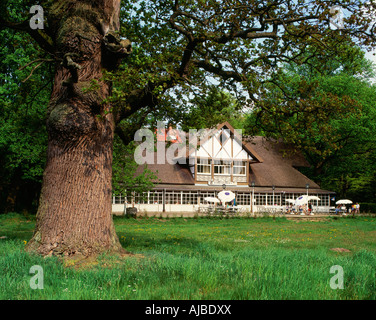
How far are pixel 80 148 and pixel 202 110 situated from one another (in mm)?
5396

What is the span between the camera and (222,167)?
44.5 meters

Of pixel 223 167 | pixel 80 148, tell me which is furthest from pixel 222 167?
pixel 80 148

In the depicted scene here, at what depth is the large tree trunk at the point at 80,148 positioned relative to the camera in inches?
290

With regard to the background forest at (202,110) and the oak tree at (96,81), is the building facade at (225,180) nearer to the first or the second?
the background forest at (202,110)

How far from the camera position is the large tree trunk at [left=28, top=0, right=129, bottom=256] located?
738 centimetres

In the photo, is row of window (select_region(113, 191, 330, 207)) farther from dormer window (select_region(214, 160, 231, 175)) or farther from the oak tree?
the oak tree

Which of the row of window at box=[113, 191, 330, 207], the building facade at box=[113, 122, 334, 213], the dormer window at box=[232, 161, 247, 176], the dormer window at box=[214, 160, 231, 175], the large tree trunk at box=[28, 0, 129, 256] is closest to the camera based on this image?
the large tree trunk at box=[28, 0, 129, 256]

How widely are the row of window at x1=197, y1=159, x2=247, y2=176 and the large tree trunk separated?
35.3 m

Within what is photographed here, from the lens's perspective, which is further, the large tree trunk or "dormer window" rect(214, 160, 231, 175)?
"dormer window" rect(214, 160, 231, 175)

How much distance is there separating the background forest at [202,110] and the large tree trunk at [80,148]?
65cm

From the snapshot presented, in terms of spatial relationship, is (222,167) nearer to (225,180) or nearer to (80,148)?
(225,180)

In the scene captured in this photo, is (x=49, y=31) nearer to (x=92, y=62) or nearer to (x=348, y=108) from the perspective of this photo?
(x=92, y=62)

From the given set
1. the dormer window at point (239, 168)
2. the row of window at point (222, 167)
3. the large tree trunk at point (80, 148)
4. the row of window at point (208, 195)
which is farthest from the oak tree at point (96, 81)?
the dormer window at point (239, 168)

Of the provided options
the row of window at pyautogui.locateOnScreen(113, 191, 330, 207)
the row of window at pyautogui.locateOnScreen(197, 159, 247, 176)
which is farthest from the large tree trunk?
the row of window at pyautogui.locateOnScreen(197, 159, 247, 176)
